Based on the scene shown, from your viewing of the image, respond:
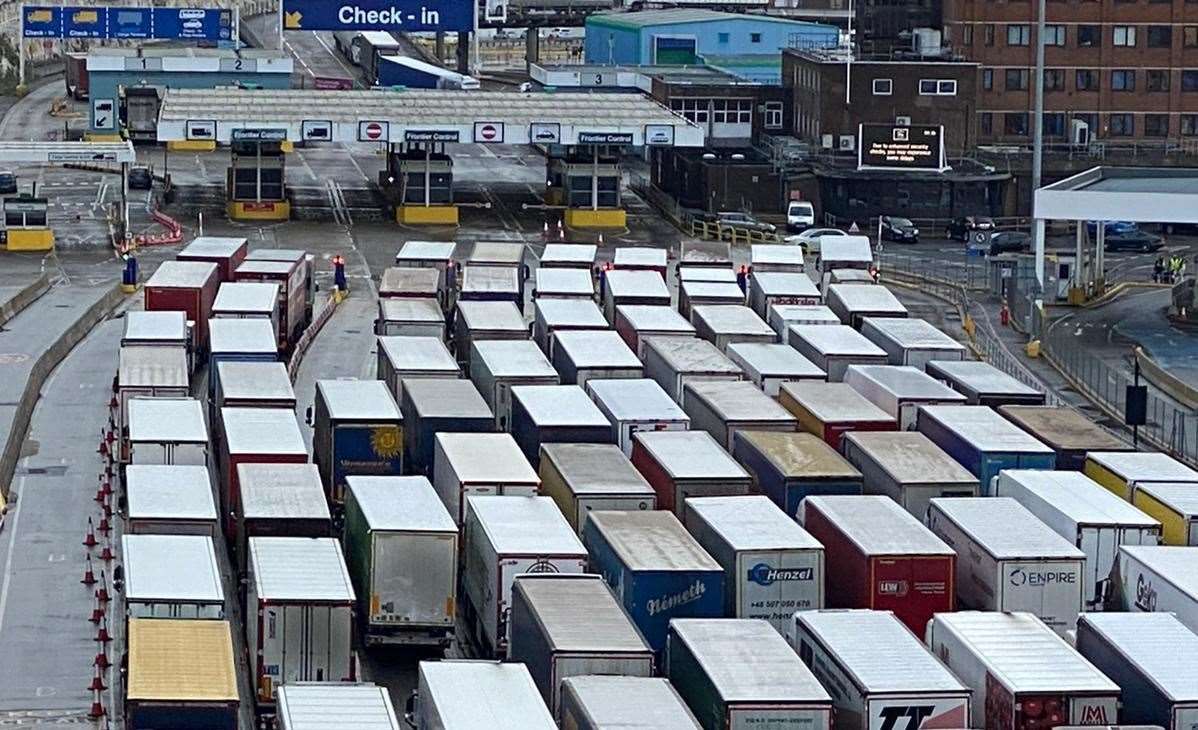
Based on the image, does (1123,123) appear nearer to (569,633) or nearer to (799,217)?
(799,217)

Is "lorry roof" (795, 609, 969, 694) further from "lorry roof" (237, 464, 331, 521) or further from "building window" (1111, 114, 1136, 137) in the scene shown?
"building window" (1111, 114, 1136, 137)

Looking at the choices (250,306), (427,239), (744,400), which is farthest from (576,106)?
(744,400)

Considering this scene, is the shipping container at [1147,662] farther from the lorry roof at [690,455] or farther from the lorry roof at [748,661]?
the lorry roof at [690,455]

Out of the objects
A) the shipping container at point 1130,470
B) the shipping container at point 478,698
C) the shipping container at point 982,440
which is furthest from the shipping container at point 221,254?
the shipping container at point 478,698

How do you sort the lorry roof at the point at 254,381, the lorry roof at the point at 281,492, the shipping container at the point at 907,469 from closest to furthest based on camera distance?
the lorry roof at the point at 281,492
the shipping container at the point at 907,469
the lorry roof at the point at 254,381

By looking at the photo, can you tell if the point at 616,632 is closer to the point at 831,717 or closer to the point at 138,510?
the point at 831,717

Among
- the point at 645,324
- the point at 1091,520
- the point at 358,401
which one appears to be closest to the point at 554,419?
the point at 358,401
